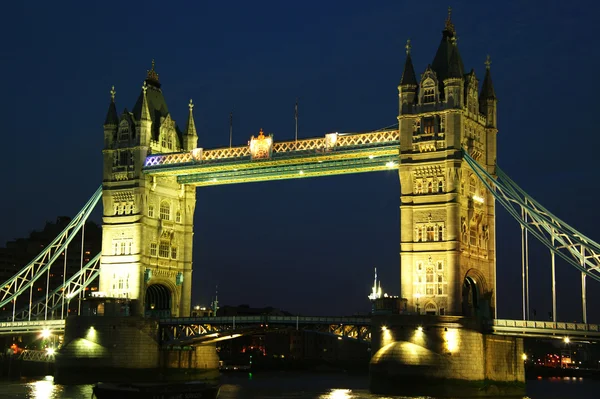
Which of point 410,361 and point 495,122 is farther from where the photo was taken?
point 495,122

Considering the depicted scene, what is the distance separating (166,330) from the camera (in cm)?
9044

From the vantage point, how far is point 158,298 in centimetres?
9738

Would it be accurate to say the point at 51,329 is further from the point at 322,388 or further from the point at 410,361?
the point at 410,361

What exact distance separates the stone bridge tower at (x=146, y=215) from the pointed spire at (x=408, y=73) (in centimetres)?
2535

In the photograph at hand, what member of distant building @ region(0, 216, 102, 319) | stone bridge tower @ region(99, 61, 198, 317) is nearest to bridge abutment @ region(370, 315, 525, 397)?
stone bridge tower @ region(99, 61, 198, 317)

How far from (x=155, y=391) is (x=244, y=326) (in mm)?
20346

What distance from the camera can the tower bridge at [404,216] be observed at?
7494 cm

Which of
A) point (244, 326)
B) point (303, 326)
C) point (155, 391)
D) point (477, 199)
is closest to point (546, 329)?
point (477, 199)

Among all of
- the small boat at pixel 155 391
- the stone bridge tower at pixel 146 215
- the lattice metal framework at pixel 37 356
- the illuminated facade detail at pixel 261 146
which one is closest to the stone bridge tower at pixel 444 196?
the illuminated facade detail at pixel 261 146

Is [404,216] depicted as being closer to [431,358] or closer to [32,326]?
[431,358]

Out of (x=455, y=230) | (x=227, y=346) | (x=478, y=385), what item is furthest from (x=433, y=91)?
(x=227, y=346)

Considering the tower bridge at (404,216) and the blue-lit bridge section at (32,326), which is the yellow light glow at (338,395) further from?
the blue-lit bridge section at (32,326)

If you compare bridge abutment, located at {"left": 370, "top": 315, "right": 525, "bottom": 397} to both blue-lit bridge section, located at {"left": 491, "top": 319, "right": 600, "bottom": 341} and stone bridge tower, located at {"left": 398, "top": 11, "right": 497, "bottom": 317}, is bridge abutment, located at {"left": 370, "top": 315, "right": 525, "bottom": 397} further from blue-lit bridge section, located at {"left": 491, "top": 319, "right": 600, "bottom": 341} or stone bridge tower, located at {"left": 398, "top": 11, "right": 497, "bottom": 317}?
stone bridge tower, located at {"left": 398, "top": 11, "right": 497, "bottom": 317}

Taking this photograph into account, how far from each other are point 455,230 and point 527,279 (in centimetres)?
658
